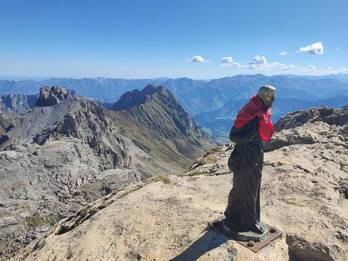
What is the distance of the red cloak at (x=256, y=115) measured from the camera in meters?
13.1

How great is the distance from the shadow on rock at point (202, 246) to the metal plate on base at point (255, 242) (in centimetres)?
25

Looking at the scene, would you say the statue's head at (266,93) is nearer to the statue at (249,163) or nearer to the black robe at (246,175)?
the statue at (249,163)

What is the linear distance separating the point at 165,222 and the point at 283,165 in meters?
8.21

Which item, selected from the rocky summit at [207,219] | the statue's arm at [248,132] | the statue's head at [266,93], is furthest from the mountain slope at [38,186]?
the statue's head at [266,93]

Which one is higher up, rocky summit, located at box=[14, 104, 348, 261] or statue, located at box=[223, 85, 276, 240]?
statue, located at box=[223, 85, 276, 240]

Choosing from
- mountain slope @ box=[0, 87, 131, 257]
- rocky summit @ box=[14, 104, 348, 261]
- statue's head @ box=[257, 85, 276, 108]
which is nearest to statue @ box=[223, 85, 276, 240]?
statue's head @ box=[257, 85, 276, 108]

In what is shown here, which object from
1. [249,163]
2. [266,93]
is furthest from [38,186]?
[266,93]

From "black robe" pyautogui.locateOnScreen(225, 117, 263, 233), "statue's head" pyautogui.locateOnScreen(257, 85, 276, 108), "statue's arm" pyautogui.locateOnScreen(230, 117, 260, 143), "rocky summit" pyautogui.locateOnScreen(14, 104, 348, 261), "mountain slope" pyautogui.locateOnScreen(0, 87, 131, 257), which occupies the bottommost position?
"mountain slope" pyautogui.locateOnScreen(0, 87, 131, 257)

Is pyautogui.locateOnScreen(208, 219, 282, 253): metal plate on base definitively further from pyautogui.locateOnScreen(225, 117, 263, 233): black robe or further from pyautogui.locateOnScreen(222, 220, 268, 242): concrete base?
pyautogui.locateOnScreen(225, 117, 263, 233): black robe

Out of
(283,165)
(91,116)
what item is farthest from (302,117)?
(91,116)

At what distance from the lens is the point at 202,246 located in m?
13.6

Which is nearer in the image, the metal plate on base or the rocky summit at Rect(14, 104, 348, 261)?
the metal plate on base

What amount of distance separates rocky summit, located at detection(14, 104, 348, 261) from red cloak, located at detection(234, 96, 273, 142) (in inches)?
149

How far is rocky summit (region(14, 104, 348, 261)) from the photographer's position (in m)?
14.2
